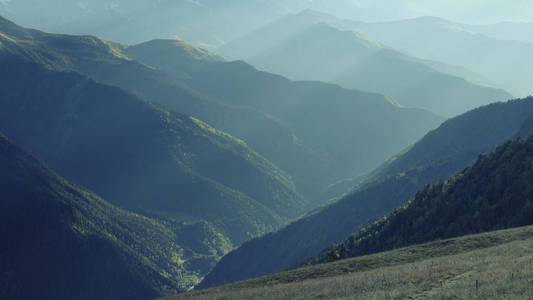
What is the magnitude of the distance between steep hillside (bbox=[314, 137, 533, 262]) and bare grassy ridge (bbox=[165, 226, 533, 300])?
2432 cm

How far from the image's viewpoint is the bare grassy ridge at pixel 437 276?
27.4 metres

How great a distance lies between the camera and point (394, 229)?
118 m

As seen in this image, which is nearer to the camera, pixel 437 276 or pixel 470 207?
pixel 437 276

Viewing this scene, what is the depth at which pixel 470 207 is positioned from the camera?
94500 mm

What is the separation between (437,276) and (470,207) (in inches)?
2599

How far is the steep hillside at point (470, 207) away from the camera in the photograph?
82.4 metres

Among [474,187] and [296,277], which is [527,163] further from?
[296,277]

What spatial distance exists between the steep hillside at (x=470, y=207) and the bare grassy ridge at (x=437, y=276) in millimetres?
24318

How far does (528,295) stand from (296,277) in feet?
120

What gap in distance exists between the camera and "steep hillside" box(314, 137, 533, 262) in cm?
8238

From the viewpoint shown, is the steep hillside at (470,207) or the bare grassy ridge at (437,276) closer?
the bare grassy ridge at (437,276)

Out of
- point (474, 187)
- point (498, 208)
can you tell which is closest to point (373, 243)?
point (474, 187)

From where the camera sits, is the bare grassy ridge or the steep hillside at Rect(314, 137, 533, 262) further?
the steep hillside at Rect(314, 137, 533, 262)

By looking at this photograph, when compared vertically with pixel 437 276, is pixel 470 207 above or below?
below
